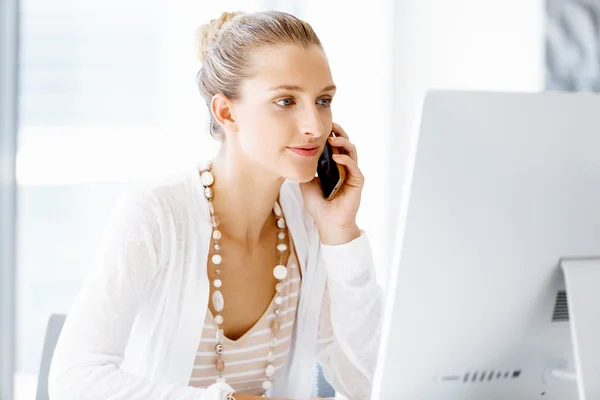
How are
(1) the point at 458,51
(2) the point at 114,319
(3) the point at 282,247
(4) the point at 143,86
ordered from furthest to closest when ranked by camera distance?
(1) the point at 458,51
(4) the point at 143,86
(3) the point at 282,247
(2) the point at 114,319

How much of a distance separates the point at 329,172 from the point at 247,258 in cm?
25

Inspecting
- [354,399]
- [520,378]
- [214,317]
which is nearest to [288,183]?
[214,317]

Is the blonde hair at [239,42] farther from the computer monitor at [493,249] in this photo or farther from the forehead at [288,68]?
the computer monitor at [493,249]

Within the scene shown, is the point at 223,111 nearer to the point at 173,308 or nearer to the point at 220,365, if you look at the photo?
the point at 173,308

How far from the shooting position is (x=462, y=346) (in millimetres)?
953

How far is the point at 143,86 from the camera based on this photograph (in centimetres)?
281

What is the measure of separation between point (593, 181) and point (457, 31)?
7.97 ft

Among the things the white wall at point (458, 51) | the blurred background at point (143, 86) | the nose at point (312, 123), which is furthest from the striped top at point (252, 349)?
the white wall at point (458, 51)

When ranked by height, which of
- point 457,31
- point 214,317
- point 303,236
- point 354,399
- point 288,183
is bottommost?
point 354,399

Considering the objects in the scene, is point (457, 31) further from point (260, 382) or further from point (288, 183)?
point (260, 382)

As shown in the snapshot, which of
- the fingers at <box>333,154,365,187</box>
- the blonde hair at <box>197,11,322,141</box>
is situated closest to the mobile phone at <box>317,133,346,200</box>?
the fingers at <box>333,154,365,187</box>

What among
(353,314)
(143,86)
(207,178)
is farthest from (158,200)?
(143,86)

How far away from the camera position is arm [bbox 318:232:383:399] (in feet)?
5.24

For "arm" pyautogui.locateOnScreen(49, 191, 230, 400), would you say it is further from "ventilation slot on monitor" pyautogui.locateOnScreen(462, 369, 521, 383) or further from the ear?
"ventilation slot on monitor" pyautogui.locateOnScreen(462, 369, 521, 383)
